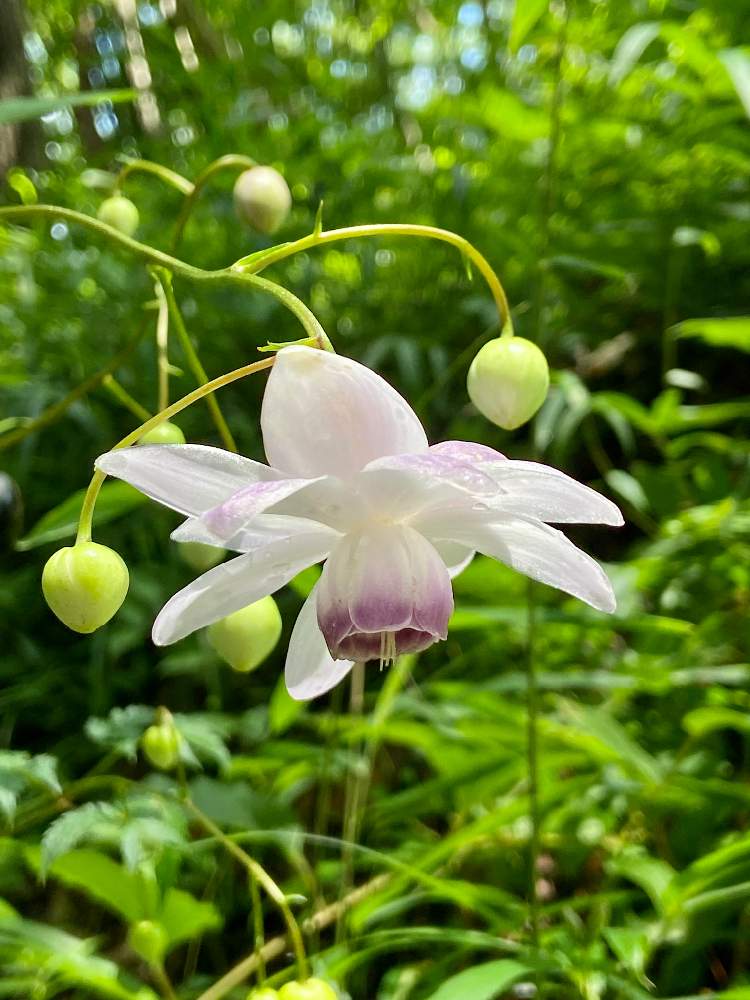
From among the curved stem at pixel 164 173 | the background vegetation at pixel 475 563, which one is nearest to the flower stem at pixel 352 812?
the background vegetation at pixel 475 563

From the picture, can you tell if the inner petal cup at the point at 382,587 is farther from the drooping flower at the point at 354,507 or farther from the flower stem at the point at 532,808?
the flower stem at the point at 532,808

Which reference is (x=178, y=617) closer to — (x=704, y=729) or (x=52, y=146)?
(x=704, y=729)

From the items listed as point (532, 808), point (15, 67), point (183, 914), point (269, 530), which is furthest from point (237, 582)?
point (15, 67)

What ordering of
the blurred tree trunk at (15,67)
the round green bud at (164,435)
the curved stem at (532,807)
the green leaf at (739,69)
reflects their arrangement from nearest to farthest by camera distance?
the round green bud at (164,435) → the curved stem at (532,807) → the green leaf at (739,69) → the blurred tree trunk at (15,67)

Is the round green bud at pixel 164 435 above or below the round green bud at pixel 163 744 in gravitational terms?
above

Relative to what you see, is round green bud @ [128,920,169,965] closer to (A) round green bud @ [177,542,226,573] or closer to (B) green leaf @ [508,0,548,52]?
(A) round green bud @ [177,542,226,573]

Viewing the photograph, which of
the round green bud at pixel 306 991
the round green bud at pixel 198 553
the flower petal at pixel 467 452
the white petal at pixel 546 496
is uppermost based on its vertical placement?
the flower petal at pixel 467 452

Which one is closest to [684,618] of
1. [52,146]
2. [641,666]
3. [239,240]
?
[641,666]
